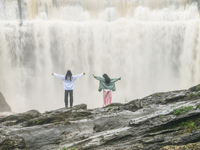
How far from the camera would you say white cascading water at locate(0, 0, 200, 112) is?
19875mm

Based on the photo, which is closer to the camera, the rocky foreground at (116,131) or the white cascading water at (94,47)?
the rocky foreground at (116,131)

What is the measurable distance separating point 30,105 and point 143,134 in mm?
16016

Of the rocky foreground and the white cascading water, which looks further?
the white cascading water

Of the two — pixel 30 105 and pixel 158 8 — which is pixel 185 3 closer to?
pixel 158 8

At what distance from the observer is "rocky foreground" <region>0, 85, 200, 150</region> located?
507 cm

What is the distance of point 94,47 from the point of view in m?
21.7

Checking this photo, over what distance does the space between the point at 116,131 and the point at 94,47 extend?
652 inches

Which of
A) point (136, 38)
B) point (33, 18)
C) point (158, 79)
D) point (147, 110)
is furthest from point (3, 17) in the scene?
point (147, 110)

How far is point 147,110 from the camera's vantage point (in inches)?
270

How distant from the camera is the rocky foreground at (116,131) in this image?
16.6ft

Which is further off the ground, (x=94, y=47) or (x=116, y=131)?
(x=94, y=47)

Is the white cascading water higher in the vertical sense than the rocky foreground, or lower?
higher

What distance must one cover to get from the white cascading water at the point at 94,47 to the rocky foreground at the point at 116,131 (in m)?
13.4

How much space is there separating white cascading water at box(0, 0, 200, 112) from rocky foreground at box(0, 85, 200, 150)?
1338 centimetres
